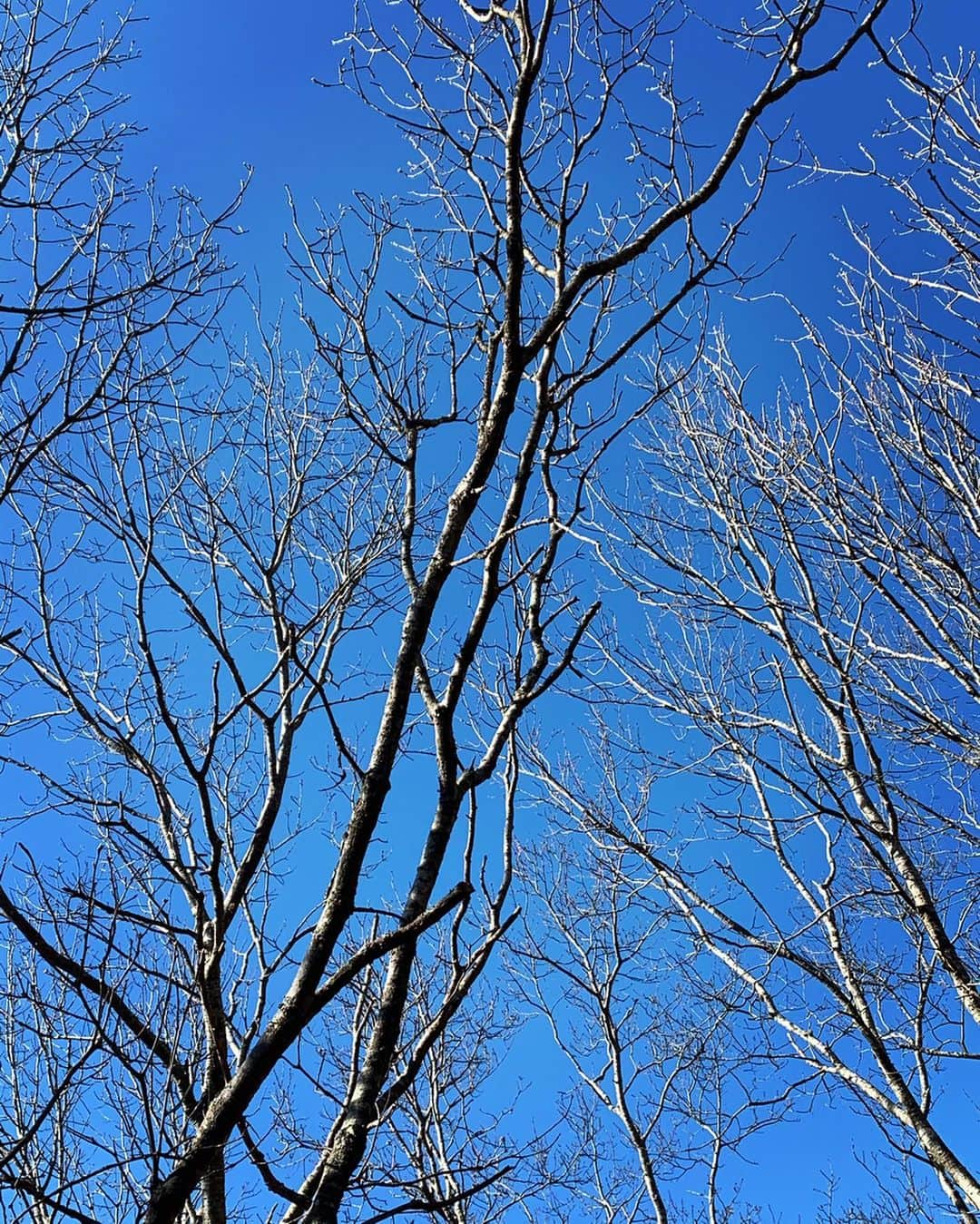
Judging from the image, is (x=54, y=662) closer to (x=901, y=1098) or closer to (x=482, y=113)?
(x=482, y=113)

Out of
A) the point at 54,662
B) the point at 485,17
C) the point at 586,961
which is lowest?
the point at 54,662

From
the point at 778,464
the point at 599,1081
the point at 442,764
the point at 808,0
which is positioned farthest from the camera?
the point at 599,1081

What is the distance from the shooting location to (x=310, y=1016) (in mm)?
1519

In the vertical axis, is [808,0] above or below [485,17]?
above

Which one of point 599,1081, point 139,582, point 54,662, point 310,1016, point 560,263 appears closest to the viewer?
point 310,1016

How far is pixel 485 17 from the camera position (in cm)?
239

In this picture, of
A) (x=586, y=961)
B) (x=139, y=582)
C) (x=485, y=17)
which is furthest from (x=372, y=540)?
(x=586, y=961)

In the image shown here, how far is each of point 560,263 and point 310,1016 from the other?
1607 millimetres

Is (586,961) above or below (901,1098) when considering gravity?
above

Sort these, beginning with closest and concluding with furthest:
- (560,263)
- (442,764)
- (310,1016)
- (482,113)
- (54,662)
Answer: (310,1016)
(442,764)
(560,263)
(482,113)
(54,662)

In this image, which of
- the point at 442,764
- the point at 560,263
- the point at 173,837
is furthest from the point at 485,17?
the point at 173,837

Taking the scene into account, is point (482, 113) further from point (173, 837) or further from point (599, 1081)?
point (599, 1081)

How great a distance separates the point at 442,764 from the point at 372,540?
8.69 ft

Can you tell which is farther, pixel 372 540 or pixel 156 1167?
pixel 372 540
